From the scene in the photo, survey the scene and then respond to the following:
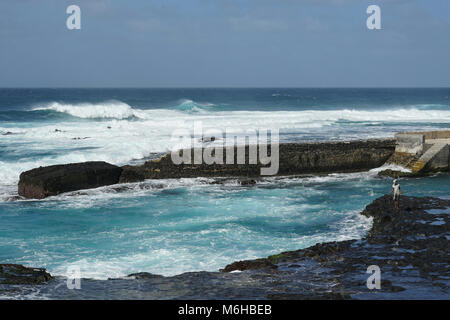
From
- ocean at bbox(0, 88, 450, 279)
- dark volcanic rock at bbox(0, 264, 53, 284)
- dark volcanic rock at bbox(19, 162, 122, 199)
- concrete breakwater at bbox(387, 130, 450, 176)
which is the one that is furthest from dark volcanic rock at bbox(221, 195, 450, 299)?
dark volcanic rock at bbox(19, 162, 122, 199)

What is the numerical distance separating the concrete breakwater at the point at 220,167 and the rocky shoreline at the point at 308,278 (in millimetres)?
8867

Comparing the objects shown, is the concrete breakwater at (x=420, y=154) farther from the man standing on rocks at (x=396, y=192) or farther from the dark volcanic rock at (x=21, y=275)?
the dark volcanic rock at (x=21, y=275)

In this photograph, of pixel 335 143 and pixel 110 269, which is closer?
pixel 110 269

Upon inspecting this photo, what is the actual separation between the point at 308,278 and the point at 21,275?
4.86m

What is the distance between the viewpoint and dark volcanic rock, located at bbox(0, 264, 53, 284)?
8.84 m

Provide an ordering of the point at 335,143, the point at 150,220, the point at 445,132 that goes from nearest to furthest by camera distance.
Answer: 1. the point at 150,220
2. the point at 335,143
3. the point at 445,132

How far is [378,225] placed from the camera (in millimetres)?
12758

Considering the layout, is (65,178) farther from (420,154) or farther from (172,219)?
(420,154)

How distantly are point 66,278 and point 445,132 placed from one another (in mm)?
20646

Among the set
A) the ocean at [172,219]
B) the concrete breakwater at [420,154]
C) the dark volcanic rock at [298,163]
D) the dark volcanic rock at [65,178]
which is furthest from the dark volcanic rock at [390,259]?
the dark volcanic rock at [65,178]

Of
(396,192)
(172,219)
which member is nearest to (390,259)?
(396,192)

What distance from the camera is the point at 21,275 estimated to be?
9.13m
